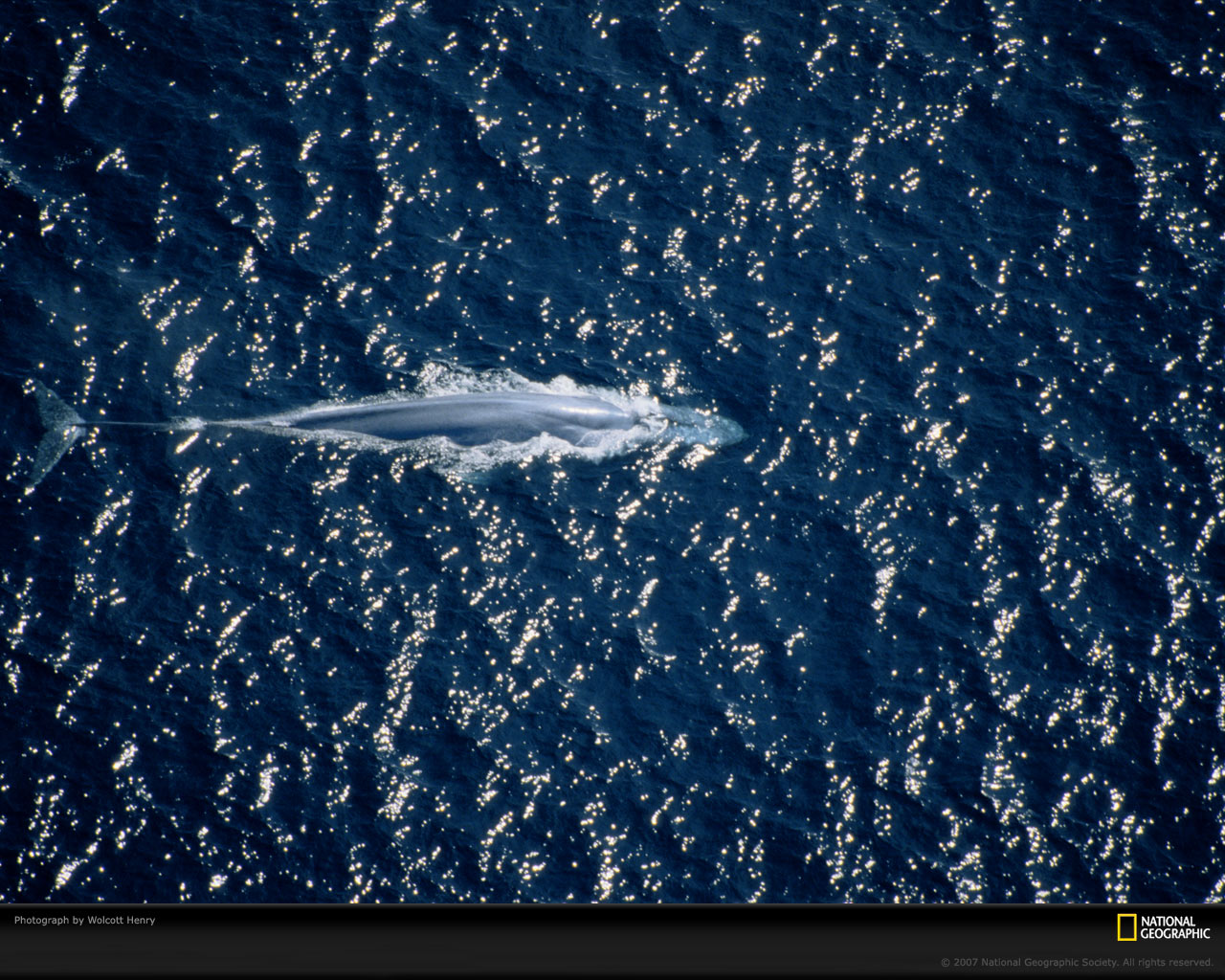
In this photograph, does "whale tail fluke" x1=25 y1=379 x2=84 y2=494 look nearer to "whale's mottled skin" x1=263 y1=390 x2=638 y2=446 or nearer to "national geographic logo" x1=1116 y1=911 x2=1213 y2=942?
"whale's mottled skin" x1=263 y1=390 x2=638 y2=446

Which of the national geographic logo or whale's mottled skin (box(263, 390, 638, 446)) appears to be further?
whale's mottled skin (box(263, 390, 638, 446))

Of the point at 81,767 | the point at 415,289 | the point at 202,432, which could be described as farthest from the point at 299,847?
the point at 415,289

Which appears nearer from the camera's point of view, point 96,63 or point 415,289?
point 415,289

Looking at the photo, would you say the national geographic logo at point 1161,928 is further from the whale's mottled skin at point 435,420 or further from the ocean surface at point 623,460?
the whale's mottled skin at point 435,420

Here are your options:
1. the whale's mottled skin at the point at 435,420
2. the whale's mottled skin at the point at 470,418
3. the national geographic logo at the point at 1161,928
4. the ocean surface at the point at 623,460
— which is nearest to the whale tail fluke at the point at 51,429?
the whale's mottled skin at the point at 435,420

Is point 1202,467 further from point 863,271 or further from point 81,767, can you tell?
point 81,767

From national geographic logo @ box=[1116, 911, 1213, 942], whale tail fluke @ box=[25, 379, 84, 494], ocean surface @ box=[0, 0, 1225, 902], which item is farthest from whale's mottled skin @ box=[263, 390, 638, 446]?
national geographic logo @ box=[1116, 911, 1213, 942]

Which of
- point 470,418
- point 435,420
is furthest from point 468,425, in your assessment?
point 435,420
